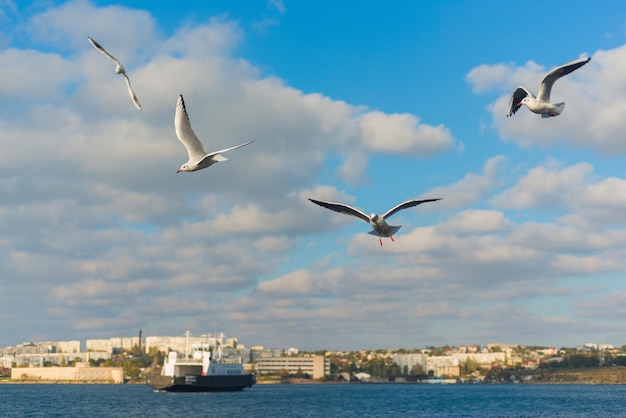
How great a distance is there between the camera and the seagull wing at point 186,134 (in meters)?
21.9

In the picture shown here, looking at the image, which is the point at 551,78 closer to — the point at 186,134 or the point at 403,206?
the point at 403,206

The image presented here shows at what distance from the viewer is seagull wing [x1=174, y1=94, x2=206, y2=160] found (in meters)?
21.9

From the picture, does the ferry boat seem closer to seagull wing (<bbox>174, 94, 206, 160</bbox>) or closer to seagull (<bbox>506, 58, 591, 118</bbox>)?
seagull wing (<bbox>174, 94, 206, 160</bbox>)

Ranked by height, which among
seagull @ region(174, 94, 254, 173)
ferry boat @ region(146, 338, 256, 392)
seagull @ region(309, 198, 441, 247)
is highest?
seagull @ region(174, 94, 254, 173)

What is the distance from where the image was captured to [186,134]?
2219 centimetres

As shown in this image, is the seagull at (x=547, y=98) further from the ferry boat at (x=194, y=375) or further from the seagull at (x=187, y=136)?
the ferry boat at (x=194, y=375)

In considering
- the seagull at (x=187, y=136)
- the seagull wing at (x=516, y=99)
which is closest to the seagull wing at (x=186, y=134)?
the seagull at (x=187, y=136)

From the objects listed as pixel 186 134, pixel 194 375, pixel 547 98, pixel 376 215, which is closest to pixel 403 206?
pixel 376 215

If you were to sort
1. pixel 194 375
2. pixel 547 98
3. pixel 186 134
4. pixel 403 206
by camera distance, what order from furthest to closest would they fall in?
1. pixel 194 375
2. pixel 186 134
3. pixel 547 98
4. pixel 403 206

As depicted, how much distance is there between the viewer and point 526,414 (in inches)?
2830

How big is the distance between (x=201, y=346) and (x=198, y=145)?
88.7m

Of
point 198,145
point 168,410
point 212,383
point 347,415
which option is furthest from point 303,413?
point 198,145

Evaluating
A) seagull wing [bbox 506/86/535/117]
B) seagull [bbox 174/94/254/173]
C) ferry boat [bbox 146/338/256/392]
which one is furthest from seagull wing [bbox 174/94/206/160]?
ferry boat [bbox 146/338/256/392]

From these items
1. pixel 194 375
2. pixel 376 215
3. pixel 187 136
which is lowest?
pixel 194 375
